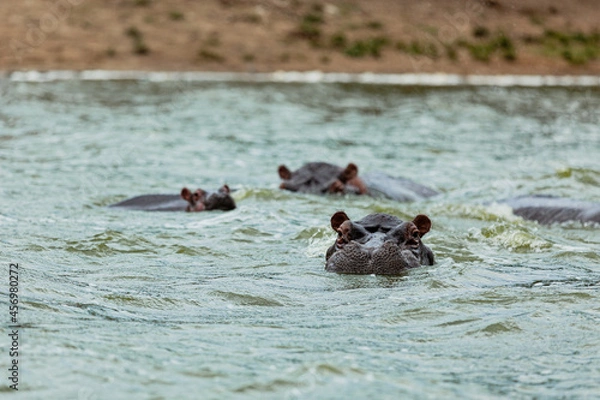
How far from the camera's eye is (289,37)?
1367 inches

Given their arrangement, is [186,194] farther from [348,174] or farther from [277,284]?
[277,284]

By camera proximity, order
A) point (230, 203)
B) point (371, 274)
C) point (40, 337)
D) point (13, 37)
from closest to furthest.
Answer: point (40, 337) → point (371, 274) → point (230, 203) → point (13, 37)

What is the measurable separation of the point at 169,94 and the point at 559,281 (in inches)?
775

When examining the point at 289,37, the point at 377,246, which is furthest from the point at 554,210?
the point at 289,37

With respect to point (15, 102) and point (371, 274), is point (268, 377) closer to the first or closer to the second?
point (371, 274)

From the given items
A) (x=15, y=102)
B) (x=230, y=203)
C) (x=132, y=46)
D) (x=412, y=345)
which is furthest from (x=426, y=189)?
(x=132, y=46)

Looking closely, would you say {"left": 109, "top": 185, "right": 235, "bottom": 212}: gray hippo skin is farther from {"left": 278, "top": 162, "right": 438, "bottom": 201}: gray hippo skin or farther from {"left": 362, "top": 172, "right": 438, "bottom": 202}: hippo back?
Answer: {"left": 362, "top": 172, "right": 438, "bottom": 202}: hippo back

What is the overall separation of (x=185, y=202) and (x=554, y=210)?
3.35m

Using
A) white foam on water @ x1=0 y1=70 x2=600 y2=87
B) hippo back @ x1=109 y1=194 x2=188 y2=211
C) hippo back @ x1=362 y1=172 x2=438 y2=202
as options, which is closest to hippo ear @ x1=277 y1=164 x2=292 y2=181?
hippo back @ x1=362 y1=172 x2=438 y2=202

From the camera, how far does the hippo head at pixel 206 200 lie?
10.4m

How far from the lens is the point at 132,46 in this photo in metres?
32.4

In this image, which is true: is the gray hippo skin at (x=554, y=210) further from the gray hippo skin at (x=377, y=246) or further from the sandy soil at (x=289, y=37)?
the sandy soil at (x=289, y=37)

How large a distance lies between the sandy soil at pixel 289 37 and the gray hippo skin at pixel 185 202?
2009cm

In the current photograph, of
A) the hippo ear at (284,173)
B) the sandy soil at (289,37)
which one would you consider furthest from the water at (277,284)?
the sandy soil at (289,37)
